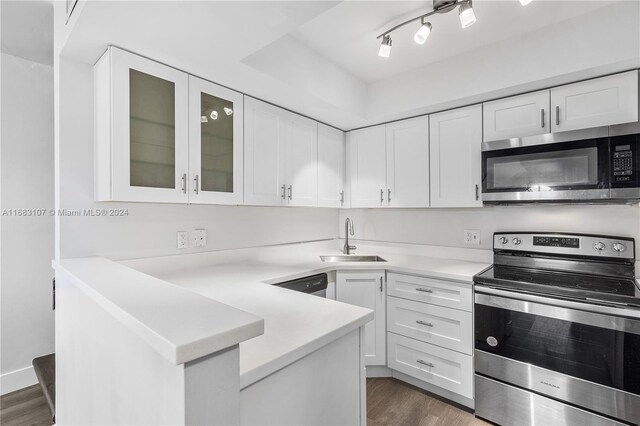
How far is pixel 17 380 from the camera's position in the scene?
2.28 metres

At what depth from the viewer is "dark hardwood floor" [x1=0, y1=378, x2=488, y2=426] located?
190 cm

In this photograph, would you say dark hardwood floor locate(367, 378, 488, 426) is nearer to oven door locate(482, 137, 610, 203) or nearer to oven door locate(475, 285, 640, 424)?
oven door locate(475, 285, 640, 424)

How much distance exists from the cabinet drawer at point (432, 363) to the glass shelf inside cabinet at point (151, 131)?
6.36 ft

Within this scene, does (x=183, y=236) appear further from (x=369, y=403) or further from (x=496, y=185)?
(x=496, y=185)

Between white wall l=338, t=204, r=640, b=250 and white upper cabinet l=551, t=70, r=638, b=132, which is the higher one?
white upper cabinet l=551, t=70, r=638, b=132

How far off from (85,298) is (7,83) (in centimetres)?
223

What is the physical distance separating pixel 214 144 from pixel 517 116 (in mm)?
2010

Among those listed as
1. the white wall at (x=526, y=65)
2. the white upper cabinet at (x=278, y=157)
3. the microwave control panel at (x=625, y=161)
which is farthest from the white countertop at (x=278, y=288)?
the white wall at (x=526, y=65)

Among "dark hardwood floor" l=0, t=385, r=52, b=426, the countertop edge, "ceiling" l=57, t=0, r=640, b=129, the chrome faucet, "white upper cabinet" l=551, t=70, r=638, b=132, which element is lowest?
"dark hardwood floor" l=0, t=385, r=52, b=426

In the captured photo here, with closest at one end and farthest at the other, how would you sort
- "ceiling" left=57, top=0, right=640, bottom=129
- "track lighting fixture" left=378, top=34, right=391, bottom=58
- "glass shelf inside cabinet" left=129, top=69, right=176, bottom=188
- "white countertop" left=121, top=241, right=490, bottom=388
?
"white countertop" left=121, top=241, right=490, bottom=388, "ceiling" left=57, top=0, right=640, bottom=129, "glass shelf inside cabinet" left=129, top=69, right=176, bottom=188, "track lighting fixture" left=378, top=34, right=391, bottom=58

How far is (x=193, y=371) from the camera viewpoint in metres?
0.54

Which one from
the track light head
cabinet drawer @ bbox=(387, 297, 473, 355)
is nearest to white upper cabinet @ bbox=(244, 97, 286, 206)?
cabinet drawer @ bbox=(387, 297, 473, 355)

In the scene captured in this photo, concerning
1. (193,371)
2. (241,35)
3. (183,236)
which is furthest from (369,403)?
(241,35)

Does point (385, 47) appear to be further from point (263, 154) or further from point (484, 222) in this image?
point (484, 222)
